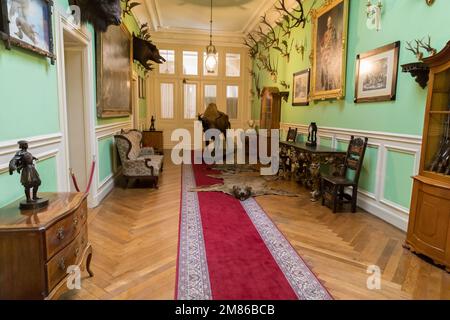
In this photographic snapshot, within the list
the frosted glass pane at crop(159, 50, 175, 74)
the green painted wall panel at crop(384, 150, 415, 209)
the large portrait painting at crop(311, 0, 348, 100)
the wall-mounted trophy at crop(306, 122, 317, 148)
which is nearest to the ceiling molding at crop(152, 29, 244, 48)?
the frosted glass pane at crop(159, 50, 175, 74)

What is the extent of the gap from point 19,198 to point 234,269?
5.69ft

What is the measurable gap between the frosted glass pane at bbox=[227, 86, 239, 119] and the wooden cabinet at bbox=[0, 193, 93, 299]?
9.37 metres

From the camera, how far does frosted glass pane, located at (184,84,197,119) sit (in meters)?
10.5

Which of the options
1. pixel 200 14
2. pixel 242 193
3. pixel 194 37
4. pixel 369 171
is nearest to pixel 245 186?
pixel 242 193

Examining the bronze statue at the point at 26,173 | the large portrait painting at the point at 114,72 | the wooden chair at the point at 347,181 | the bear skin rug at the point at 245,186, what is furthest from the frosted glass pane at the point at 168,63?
the bronze statue at the point at 26,173

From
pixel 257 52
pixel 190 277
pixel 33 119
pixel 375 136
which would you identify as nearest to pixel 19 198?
pixel 33 119

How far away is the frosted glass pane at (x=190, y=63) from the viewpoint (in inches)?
408

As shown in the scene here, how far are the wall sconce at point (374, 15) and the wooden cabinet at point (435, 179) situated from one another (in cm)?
146

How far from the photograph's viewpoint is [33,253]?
64.0 inches

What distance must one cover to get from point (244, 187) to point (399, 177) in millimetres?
2143

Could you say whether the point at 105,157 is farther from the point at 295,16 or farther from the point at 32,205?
the point at 295,16

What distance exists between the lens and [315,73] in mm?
5672
